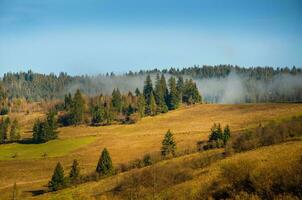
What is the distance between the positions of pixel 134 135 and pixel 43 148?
99.4ft

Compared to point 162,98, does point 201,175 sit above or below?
below

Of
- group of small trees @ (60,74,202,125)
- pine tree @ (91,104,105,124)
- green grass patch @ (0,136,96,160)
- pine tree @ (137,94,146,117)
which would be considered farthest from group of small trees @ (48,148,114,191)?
pine tree @ (137,94,146,117)

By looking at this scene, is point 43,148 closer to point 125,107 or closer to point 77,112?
point 77,112

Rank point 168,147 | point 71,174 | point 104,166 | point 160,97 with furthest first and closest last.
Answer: point 160,97
point 168,147
point 104,166
point 71,174

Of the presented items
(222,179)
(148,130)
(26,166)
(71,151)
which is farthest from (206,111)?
(222,179)

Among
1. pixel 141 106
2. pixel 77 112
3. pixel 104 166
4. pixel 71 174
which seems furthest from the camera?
pixel 77 112

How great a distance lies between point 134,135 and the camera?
444 feet

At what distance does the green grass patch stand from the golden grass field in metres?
1.05

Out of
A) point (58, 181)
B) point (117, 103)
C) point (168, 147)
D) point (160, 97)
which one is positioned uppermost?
point (160, 97)

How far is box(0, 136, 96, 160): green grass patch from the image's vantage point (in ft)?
395

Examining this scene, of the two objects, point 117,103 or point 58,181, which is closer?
point 58,181

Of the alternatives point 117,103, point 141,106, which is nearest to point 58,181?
point 141,106

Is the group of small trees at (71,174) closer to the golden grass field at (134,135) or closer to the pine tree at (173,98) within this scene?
the golden grass field at (134,135)

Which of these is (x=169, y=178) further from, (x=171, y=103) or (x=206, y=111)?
(x=171, y=103)
